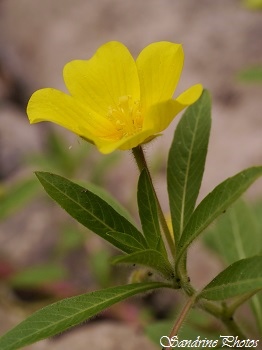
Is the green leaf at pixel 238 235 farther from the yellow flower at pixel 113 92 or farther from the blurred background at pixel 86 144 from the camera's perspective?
the blurred background at pixel 86 144

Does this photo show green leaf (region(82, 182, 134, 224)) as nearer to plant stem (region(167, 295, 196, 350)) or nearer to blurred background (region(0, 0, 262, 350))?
plant stem (region(167, 295, 196, 350))

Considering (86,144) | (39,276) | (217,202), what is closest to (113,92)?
(217,202)

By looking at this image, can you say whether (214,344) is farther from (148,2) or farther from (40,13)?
(40,13)

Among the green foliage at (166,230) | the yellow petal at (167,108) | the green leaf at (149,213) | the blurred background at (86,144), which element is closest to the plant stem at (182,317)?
the green foliage at (166,230)

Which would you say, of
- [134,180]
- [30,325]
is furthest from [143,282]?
[134,180]

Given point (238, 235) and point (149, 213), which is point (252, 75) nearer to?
point (238, 235)
